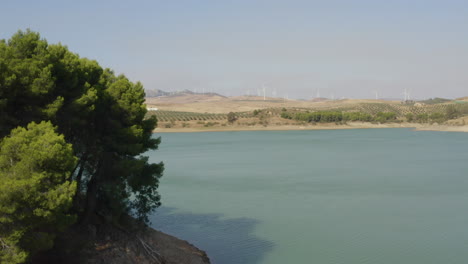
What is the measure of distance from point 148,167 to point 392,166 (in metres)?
33.3

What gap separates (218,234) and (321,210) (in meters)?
7.60

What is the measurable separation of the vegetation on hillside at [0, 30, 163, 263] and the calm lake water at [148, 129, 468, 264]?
16.5ft

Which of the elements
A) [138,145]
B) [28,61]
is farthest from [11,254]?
[138,145]

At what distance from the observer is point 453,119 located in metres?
113

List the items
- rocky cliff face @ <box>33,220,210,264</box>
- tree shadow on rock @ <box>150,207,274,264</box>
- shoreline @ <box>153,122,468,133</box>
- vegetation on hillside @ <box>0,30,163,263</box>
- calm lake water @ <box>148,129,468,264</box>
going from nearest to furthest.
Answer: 1. vegetation on hillside @ <box>0,30,163,263</box>
2. rocky cliff face @ <box>33,220,210,264</box>
3. tree shadow on rock @ <box>150,207,274,264</box>
4. calm lake water @ <box>148,129,468,264</box>
5. shoreline @ <box>153,122,468,133</box>

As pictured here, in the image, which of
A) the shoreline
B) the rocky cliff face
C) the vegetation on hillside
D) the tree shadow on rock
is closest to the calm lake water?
the tree shadow on rock

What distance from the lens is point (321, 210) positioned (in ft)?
82.3

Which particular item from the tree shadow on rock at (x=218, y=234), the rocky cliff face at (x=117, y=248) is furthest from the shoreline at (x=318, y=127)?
the rocky cliff face at (x=117, y=248)

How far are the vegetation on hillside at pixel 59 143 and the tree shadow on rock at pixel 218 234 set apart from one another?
3.52 m

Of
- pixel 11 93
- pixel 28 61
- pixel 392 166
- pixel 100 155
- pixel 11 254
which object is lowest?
pixel 392 166

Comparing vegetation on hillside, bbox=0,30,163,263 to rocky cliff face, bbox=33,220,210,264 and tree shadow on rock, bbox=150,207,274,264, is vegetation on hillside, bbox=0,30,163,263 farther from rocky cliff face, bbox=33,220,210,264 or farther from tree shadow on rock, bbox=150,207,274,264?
tree shadow on rock, bbox=150,207,274,264

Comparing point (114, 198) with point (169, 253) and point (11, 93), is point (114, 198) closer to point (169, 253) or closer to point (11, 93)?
point (169, 253)

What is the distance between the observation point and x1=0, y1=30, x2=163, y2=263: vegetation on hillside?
376 inches

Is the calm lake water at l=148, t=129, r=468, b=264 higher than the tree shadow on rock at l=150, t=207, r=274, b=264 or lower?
lower
